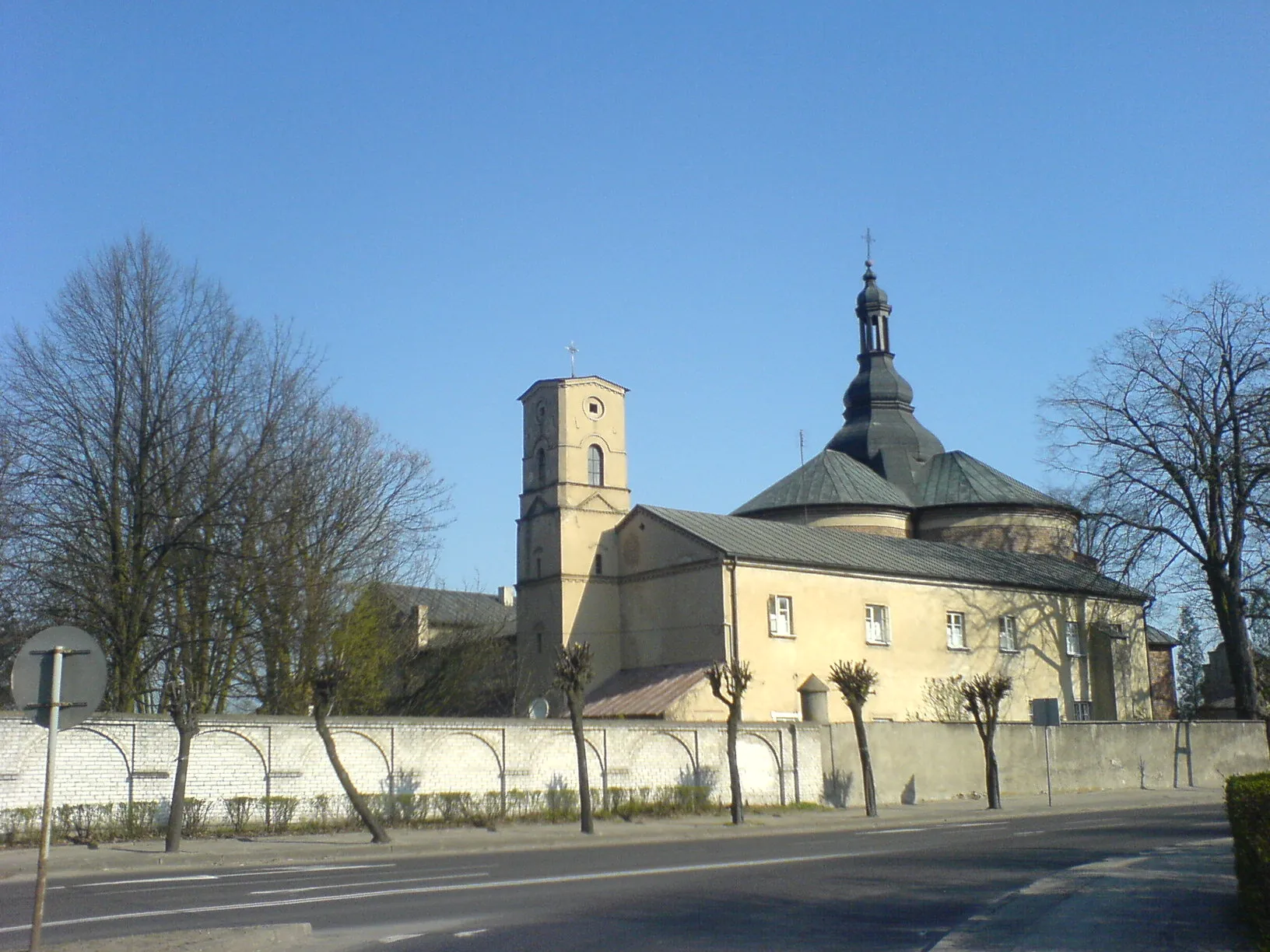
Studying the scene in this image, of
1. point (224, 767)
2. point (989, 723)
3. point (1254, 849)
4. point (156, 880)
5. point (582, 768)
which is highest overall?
point (989, 723)

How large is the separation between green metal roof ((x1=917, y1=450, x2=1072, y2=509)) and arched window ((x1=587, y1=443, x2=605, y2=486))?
1877 cm

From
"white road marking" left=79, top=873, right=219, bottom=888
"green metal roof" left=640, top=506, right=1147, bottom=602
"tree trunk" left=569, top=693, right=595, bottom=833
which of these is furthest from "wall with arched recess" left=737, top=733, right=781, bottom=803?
"white road marking" left=79, top=873, right=219, bottom=888

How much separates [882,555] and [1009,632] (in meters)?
6.37

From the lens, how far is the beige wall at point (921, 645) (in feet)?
132

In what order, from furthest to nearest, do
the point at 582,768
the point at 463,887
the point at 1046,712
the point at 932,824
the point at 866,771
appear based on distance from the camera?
1. the point at 1046,712
2. the point at 866,771
3. the point at 932,824
4. the point at 582,768
5. the point at 463,887

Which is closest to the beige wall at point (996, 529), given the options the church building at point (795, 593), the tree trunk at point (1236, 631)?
the church building at point (795, 593)

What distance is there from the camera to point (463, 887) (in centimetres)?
1426

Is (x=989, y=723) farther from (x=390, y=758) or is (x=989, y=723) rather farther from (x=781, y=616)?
(x=390, y=758)

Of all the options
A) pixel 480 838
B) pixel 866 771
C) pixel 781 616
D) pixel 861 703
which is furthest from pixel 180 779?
pixel 781 616

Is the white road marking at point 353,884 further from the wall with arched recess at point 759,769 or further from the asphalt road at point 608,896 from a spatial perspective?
the wall with arched recess at point 759,769

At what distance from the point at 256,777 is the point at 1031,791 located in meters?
24.0

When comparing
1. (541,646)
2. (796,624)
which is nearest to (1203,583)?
(796,624)

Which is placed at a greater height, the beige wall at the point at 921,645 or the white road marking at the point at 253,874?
the beige wall at the point at 921,645

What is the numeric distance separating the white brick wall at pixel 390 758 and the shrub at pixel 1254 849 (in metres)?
17.9
